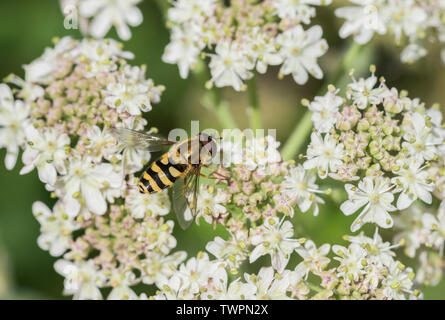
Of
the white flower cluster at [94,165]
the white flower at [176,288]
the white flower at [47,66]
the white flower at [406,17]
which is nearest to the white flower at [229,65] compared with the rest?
the white flower cluster at [94,165]

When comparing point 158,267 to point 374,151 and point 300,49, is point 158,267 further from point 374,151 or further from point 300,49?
point 300,49

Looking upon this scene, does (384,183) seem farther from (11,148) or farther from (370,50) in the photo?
(11,148)

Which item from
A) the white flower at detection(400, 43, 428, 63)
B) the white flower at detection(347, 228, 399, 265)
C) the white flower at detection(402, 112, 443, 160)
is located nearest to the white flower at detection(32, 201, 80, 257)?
the white flower at detection(347, 228, 399, 265)

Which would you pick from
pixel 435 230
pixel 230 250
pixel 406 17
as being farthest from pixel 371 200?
pixel 406 17

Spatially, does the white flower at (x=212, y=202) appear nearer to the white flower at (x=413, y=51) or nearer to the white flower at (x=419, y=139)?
the white flower at (x=419, y=139)

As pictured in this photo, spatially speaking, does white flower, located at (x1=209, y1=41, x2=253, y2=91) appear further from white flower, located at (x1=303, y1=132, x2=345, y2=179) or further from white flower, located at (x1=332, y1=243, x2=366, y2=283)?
white flower, located at (x1=332, y1=243, x2=366, y2=283)

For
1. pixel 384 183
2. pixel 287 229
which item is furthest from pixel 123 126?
pixel 384 183
